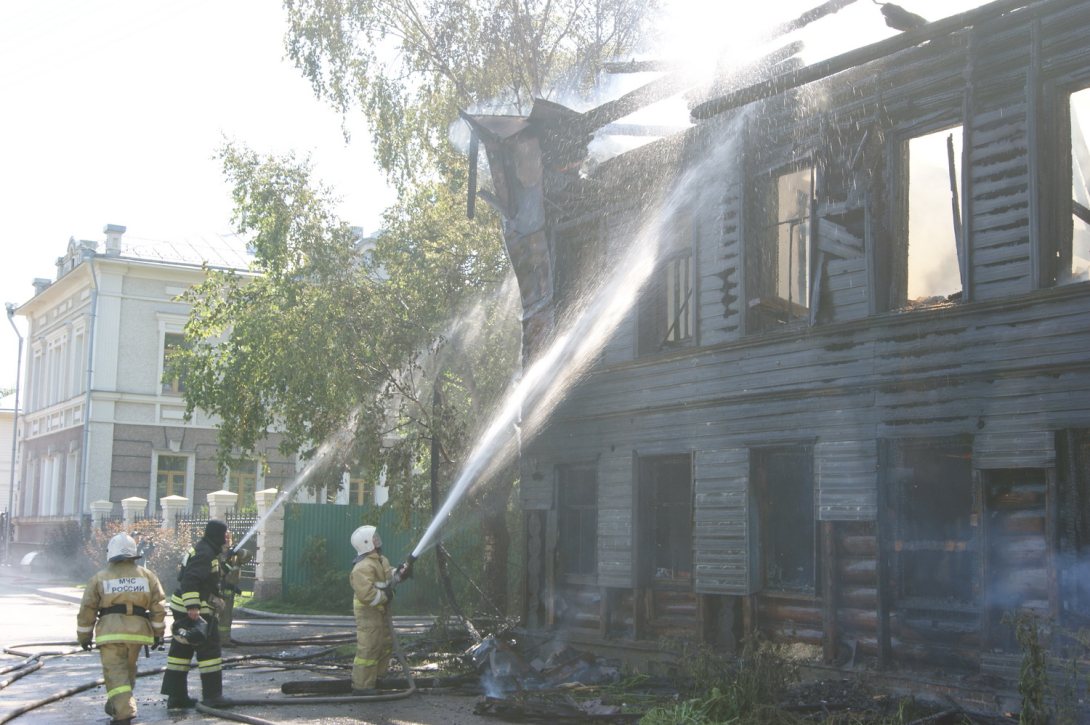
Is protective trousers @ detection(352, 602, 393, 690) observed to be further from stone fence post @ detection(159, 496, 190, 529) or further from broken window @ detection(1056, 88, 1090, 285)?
stone fence post @ detection(159, 496, 190, 529)

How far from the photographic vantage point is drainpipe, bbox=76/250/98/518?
3734 cm

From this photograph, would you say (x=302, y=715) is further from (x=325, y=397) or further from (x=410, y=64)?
(x=410, y=64)

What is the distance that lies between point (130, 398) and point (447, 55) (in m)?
23.5

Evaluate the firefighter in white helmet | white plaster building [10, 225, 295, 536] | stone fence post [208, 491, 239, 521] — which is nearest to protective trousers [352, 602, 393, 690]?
the firefighter in white helmet

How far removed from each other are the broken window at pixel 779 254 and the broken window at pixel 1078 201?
2.64 m

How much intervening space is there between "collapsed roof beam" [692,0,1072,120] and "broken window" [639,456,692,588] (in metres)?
3.99

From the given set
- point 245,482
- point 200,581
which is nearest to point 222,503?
point 245,482

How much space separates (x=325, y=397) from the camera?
18.0 metres

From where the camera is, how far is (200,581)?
11.1 meters

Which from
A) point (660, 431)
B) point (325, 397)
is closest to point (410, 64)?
point (325, 397)

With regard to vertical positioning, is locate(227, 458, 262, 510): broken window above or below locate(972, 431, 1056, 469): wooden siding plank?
above

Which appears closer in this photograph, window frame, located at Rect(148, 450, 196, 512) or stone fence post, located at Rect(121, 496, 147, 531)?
stone fence post, located at Rect(121, 496, 147, 531)

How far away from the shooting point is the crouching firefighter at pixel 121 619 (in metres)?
9.72

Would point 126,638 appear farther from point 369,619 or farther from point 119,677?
point 369,619
